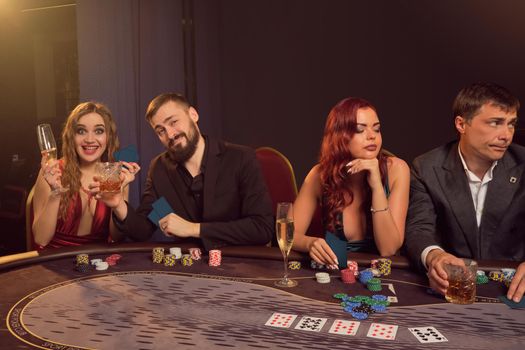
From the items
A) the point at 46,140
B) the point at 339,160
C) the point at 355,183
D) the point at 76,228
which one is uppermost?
the point at 46,140

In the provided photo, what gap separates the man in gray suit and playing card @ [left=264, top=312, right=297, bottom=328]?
98cm

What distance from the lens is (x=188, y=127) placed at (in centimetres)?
257

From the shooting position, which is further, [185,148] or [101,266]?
[185,148]

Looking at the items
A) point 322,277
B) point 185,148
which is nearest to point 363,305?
point 322,277

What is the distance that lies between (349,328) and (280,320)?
18 cm

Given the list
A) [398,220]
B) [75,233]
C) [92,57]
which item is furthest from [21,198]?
[398,220]

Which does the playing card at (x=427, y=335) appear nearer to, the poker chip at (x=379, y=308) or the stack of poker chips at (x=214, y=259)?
the poker chip at (x=379, y=308)

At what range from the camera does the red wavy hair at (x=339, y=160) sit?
223 cm

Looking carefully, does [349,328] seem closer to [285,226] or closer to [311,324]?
[311,324]

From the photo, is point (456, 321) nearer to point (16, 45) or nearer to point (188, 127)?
point (188, 127)

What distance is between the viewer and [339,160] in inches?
90.1

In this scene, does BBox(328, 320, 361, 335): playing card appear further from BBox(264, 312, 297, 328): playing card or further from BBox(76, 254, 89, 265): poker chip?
BBox(76, 254, 89, 265): poker chip

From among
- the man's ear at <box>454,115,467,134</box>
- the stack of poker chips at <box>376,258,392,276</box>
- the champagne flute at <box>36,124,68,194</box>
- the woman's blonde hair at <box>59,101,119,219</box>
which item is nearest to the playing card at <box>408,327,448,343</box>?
the stack of poker chips at <box>376,258,392,276</box>

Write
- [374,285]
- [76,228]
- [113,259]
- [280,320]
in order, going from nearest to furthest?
1. [280,320]
2. [374,285]
3. [113,259]
4. [76,228]
